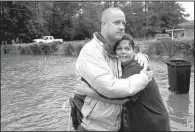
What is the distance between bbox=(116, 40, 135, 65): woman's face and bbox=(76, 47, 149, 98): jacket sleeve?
307 millimetres

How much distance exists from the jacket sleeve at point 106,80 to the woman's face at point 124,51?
0.31 meters

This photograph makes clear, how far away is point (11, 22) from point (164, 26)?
112 feet

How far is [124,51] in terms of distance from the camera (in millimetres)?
2430

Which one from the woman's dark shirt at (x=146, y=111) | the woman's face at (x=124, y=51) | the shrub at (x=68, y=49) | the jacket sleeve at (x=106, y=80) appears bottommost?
the shrub at (x=68, y=49)

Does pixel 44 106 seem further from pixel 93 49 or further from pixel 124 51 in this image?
pixel 93 49

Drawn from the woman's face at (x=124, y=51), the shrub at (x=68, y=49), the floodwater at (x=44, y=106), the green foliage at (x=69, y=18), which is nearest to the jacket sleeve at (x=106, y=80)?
the woman's face at (x=124, y=51)

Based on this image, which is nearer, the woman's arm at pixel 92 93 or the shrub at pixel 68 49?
the woman's arm at pixel 92 93

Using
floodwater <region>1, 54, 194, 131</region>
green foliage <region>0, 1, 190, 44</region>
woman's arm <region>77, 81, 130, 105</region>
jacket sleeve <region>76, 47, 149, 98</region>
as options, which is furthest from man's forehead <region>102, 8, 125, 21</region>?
green foliage <region>0, 1, 190, 44</region>

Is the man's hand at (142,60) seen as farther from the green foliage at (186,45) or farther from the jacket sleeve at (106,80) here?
the green foliage at (186,45)

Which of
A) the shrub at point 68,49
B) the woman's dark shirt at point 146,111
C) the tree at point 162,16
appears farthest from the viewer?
the tree at point 162,16

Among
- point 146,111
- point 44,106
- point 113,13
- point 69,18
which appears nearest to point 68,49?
point 44,106

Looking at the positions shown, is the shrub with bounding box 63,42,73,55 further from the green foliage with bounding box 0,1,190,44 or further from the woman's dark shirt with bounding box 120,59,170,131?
the woman's dark shirt with bounding box 120,59,170,131

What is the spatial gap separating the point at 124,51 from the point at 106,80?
51 cm

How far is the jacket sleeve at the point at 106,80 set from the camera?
2.03 metres
